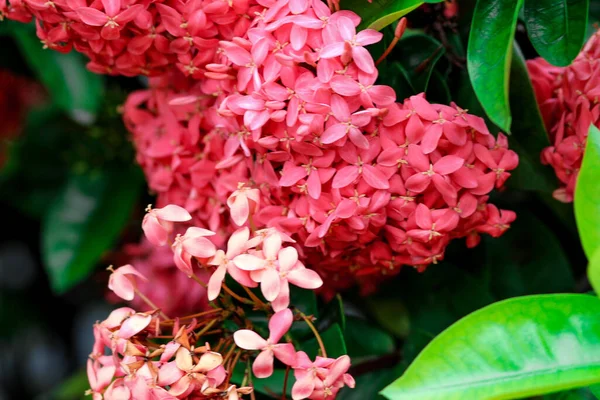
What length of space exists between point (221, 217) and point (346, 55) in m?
0.24

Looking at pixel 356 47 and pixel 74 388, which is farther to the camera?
pixel 74 388

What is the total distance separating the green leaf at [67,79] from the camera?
3.94ft

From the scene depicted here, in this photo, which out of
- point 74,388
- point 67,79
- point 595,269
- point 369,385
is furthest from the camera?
point 74,388

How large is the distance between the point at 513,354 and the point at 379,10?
1.11 feet

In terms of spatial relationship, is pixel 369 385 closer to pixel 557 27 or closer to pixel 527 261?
pixel 527 261

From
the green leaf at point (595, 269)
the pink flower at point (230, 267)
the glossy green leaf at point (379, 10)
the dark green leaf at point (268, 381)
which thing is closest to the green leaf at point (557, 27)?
the glossy green leaf at point (379, 10)

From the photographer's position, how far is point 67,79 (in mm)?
1226

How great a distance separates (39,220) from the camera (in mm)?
1542

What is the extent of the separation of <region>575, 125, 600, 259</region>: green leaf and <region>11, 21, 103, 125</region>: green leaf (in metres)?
0.90

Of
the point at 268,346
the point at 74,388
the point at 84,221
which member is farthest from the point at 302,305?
the point at 74,388

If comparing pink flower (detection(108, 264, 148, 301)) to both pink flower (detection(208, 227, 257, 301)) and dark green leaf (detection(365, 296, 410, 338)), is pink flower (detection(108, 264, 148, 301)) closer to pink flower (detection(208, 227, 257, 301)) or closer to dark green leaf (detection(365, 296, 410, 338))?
pink flower (detection(208, 227, 257, 301))

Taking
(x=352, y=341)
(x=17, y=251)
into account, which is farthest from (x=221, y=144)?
(x=17, y=251)

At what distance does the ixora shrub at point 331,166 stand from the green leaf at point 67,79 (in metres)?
0.42

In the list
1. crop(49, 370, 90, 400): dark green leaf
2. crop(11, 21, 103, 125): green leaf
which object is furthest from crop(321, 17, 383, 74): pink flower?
crop(49, 370, 90, 400): dark green leaf
